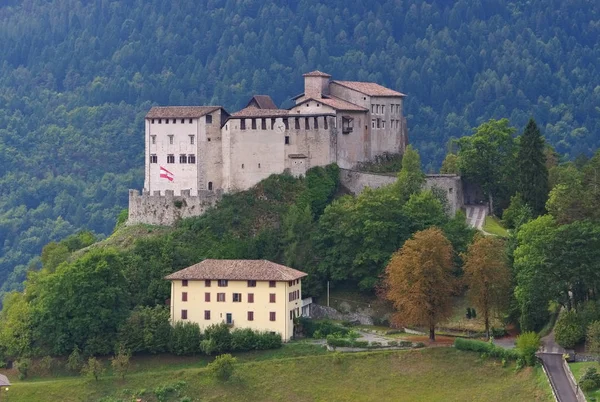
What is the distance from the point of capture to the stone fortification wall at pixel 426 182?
117 meters

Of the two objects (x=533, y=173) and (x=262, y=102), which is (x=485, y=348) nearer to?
(x=533, y=173)

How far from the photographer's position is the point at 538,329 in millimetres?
97562

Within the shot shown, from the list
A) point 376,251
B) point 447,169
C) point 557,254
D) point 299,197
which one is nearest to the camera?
point 557,254

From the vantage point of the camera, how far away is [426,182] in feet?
384

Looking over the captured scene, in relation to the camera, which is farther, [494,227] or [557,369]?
[494,227]

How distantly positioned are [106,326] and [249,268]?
33.8 feet

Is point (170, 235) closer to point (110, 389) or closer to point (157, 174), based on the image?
point (157, 174)

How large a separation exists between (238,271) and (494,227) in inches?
895

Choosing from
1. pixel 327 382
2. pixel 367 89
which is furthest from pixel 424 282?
pixel 367 89

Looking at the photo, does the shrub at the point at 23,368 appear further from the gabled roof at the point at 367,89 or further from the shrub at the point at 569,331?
the gabled roof at the point at 367,89

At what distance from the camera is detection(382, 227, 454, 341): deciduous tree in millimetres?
97688

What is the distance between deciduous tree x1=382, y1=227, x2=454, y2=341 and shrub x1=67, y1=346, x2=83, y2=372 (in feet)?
68.8

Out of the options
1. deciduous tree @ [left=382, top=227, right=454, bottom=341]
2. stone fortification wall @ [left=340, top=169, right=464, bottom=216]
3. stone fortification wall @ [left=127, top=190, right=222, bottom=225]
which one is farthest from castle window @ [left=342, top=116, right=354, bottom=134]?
deciduous tree @ [left=382, top=227, right=454, bottom=341]

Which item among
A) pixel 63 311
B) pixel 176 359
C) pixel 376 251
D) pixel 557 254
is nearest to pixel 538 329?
pixel 557 254
